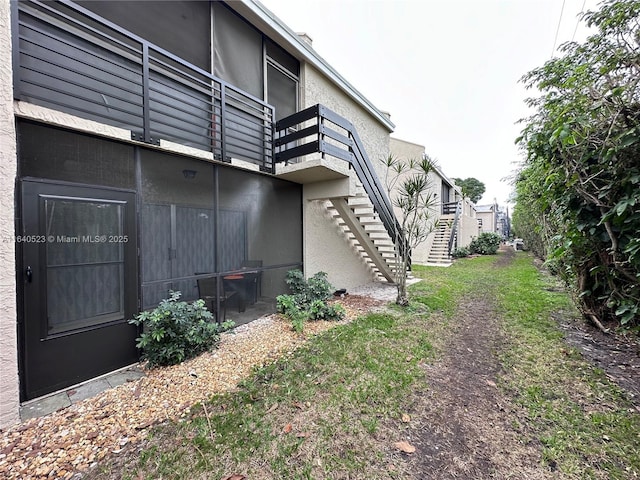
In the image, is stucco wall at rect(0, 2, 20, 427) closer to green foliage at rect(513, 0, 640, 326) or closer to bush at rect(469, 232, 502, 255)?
green foliage at rect(513, 0, 640, 326)

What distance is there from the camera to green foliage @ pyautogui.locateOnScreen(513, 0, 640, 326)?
8.15ft

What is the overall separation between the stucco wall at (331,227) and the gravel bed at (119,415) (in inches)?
122

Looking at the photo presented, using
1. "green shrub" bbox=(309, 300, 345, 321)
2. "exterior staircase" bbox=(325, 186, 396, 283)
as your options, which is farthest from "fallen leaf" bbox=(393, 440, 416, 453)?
"exterior staircase" bbox=(325, 186, 396, 283)

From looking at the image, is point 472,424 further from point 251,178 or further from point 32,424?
point 251,178

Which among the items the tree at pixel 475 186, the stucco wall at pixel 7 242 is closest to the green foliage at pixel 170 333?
the stucco wall at pixel 7 242

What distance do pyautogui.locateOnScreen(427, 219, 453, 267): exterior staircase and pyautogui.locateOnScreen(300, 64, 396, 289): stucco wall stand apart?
814 cm

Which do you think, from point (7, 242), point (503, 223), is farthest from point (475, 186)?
point (7, 242)

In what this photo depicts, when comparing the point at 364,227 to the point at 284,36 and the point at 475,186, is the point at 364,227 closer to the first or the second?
the point at 284,36

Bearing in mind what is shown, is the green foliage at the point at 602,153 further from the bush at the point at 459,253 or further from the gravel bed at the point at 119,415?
the bush at the point at 459,253

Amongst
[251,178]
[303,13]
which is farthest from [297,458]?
[303,13]

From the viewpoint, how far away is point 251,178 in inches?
200

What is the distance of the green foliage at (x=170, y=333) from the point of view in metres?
3.21

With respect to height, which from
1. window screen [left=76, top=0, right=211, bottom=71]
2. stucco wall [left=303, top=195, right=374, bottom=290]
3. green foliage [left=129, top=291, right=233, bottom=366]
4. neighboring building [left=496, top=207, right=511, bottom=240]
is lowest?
green foliage [left=129, top=291, right=233, bottom=366]

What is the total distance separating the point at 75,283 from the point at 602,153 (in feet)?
19.9
